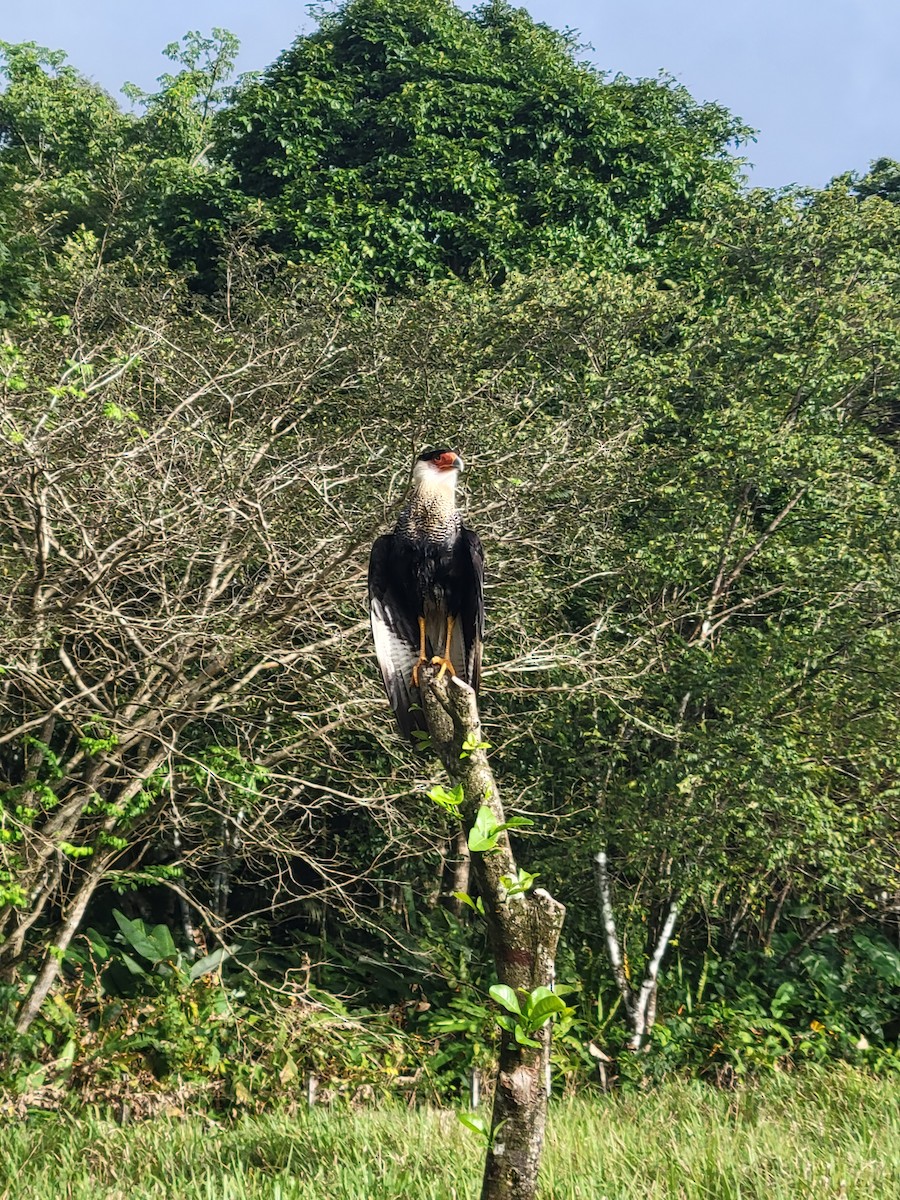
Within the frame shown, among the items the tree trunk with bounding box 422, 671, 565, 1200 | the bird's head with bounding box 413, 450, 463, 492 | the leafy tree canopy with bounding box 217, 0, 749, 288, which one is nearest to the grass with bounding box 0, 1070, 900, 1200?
the tree trunk with bounding box 422, 671, 565, 1200

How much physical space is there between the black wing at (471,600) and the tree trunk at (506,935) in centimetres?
116

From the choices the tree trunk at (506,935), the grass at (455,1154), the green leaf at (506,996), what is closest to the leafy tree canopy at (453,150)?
the grass at (455,1154)

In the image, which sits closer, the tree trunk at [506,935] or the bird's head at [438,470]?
Result: the tree trunk at [506,935]

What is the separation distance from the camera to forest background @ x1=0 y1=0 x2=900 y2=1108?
6.06m

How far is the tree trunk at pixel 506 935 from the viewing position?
2387 millimetres

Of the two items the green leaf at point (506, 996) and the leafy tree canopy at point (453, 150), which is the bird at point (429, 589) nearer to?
the green leaf at point (506, 996)

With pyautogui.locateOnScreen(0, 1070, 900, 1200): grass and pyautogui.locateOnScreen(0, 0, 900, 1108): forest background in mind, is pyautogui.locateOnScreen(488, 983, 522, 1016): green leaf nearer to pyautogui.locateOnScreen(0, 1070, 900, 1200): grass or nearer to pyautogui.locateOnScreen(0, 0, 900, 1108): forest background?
pyautogui.locateOnScreen(0, 1070, 900, 1200): grass

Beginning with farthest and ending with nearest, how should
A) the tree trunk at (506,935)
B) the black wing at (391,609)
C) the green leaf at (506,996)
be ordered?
the black wing at (391,609), the tree trunk at (506,935), the green leaf at (506,996)

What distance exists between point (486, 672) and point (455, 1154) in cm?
266

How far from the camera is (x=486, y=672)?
20.4 ft

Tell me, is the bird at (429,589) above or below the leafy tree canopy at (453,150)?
below

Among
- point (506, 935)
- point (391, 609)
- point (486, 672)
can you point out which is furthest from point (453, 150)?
point (506, 935)

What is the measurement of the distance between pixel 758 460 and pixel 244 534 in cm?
324

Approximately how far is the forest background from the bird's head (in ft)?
4.92
